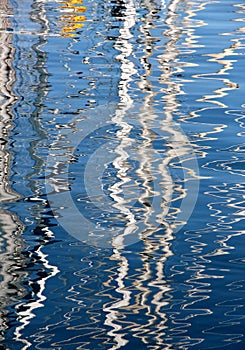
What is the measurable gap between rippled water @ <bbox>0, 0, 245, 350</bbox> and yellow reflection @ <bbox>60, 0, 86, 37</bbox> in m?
0.58

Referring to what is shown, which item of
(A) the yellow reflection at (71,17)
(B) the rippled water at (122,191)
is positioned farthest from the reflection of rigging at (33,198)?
(A) the yellow reflection at (71,17)

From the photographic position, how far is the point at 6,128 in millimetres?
9031

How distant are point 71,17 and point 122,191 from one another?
8.85 m

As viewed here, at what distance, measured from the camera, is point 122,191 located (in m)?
7.36

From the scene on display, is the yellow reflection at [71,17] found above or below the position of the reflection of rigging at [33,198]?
above

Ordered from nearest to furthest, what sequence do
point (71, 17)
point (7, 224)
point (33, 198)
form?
point (7, 224) < point (33, 198) < point (71, 17)

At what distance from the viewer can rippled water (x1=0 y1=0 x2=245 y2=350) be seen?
17.1 feet

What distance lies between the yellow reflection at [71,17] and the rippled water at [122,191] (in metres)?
0.58

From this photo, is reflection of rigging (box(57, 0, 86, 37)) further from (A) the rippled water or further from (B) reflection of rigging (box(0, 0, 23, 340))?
(B) reflection of rigging (box(0, 0, 23, 340))

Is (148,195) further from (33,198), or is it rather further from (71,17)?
(71,17)

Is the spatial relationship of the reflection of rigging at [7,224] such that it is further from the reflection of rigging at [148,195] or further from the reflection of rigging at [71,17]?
the reflection of rigging at [71,17]

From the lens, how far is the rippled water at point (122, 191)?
5.20 metres

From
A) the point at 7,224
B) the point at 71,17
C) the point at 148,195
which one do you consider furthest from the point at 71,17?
the point at 7,224

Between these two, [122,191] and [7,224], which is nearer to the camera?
[7,224]
